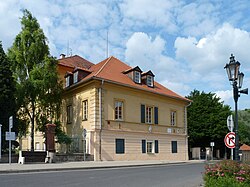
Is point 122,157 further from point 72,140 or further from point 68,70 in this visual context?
point 68,70

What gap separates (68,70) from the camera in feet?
128

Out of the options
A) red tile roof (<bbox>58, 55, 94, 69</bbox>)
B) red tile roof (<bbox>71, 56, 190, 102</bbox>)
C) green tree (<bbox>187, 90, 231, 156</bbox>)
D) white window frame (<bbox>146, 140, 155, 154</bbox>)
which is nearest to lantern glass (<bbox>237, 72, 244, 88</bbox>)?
red tile roof (<bbox>71, 56, 190, 102</bbox>)

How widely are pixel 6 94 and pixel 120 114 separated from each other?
1049cm

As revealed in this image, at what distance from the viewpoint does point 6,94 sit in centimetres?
2853

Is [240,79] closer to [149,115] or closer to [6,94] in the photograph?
[6,94]

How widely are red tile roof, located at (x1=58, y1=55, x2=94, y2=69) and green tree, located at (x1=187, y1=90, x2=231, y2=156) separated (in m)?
18.7

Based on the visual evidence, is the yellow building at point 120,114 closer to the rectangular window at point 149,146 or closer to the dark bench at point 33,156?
A: the rectangular window at point 149,146

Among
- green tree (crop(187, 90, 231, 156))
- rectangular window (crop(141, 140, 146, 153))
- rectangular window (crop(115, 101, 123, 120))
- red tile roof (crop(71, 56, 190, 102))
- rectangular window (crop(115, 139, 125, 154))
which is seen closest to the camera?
rectangular window (crop(115, 139, 125, 154))

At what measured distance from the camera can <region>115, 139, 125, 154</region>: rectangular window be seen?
3203 centimetres

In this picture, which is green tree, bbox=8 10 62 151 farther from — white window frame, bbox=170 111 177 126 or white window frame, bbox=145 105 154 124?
white window frame, bbox=170 111 177 126

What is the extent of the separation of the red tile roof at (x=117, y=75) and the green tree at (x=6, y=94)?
21.7 feet

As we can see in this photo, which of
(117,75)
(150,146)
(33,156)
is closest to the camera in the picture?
(33,156)

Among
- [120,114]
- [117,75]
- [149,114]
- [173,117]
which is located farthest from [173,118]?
[117,75]

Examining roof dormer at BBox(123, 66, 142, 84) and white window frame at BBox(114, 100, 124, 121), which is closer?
white window frame at BBox(114, 100, 124, 121)
